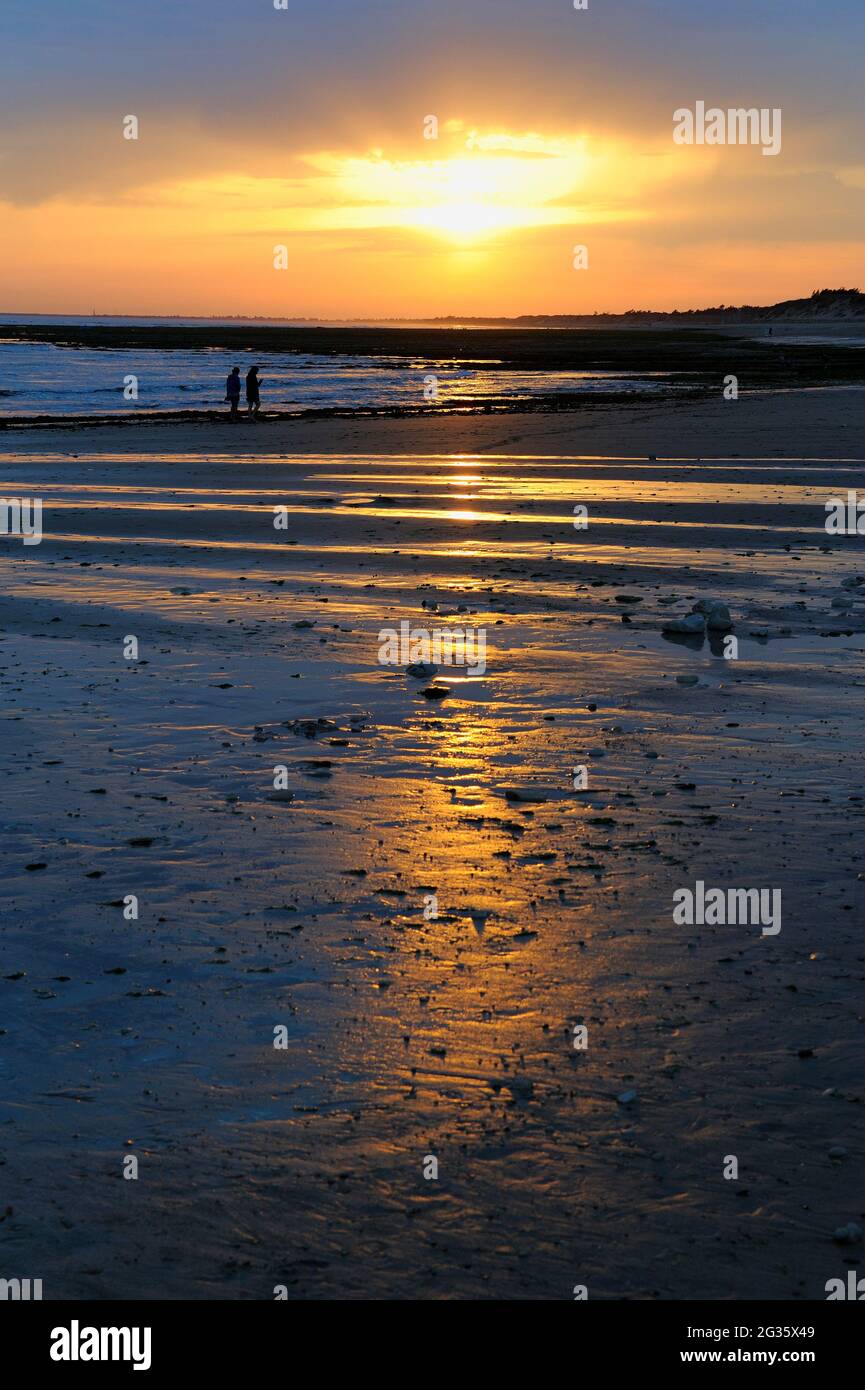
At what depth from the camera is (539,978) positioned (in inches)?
233

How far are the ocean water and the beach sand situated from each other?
3816 cm

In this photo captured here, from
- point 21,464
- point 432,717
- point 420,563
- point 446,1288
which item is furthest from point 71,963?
point 21,464

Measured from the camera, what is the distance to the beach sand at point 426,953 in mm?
4340

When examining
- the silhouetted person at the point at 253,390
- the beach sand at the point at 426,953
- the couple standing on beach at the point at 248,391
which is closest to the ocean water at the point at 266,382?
the couple standing on beach at the point at 248,391

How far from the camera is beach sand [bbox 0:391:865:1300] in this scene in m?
4.34

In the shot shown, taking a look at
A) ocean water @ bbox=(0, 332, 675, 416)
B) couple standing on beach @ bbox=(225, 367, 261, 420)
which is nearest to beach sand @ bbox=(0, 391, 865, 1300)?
couple standing on beach @ bbox=(225, 367, 261, 420)

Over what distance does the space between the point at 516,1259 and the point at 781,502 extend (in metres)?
19.3

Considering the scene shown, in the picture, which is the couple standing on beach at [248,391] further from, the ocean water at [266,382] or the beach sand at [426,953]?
the beach sand at [426,953]

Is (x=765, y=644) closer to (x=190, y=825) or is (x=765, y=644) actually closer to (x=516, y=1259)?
(x=190, y=825)

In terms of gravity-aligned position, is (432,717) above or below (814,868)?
above

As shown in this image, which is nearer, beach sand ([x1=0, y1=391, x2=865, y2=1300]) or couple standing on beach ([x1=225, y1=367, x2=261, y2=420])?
beach sand ([x1=0, y1=391, x2=865, y2=1300])

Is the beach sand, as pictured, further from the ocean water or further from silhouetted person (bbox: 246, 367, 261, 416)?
the ocean water

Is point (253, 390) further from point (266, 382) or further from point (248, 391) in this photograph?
point (266, 382)

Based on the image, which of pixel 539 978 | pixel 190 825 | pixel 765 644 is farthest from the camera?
pixel 765 644
